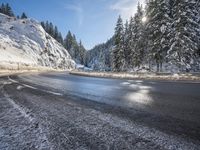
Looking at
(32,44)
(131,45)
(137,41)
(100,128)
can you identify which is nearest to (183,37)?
(137,41)

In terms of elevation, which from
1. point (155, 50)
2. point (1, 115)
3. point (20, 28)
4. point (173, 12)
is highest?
point (20, 28)

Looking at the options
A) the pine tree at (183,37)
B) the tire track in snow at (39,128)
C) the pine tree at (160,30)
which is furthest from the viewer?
the pine tree at (160,30)

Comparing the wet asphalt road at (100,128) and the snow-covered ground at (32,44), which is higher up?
the snow-covered ground at (32,44)

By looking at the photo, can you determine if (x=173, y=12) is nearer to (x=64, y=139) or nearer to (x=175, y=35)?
(x=175, y=35)

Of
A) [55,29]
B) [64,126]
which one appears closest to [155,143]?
[64,126]

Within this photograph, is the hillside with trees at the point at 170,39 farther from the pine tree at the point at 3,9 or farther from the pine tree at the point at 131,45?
the pine tree at the point at 3,9

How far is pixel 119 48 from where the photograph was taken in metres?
48.3

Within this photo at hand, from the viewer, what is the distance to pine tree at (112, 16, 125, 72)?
1875 inches

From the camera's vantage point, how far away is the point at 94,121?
3990 mm

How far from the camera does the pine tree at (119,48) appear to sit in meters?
47.6

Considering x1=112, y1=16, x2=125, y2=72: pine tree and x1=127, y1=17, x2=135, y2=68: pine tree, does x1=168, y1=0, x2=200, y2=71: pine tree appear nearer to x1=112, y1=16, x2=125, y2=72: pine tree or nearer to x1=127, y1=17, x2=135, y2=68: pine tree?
x1=112, y1=16, x2=125, y2=72: pine tree

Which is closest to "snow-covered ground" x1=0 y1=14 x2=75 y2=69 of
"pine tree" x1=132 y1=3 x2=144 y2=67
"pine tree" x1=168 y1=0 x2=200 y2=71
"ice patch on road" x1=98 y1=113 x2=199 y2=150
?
"pine tree" x1=132 y1=3 x2=144 y2=67

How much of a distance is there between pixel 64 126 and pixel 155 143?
1671 mm

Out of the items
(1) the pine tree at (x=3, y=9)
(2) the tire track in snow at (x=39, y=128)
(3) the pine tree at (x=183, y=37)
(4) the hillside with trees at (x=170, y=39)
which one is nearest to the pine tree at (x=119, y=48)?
(4) the hillside with trees at (x=170, y=39)
